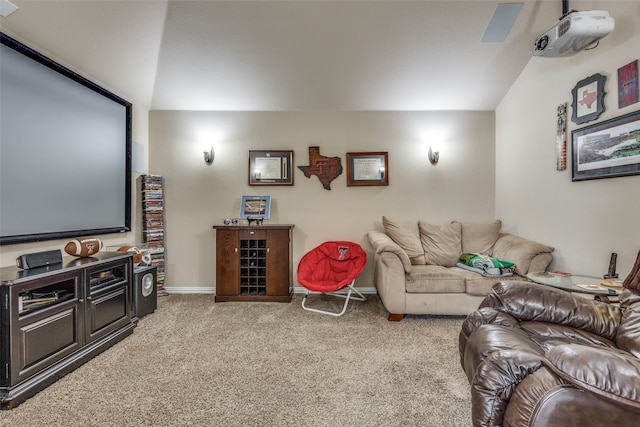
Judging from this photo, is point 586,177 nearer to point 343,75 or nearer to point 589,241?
point 589,241

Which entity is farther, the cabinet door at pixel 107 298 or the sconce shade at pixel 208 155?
the sconce shade at pixel 208 155

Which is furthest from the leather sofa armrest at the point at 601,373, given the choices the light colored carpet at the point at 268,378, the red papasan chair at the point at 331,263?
the red papasan chair at the point at 331,263

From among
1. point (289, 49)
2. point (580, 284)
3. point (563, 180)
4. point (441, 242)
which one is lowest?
point (580, 284)

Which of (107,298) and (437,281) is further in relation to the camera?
(437,281)

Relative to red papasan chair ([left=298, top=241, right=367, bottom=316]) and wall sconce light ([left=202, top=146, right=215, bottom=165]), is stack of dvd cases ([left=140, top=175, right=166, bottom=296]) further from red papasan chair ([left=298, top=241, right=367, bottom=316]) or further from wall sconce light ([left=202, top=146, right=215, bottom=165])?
red papasan chair ([left=298, top=241, right=367, bottom=316])

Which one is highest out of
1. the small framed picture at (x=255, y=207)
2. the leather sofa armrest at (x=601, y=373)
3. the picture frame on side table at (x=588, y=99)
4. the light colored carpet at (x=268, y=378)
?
the picture frame on side table at (x=588, y=99)

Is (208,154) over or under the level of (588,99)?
under

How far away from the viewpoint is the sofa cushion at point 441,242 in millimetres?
3467

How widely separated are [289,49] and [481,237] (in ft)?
9.94

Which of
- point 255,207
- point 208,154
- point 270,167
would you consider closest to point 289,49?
point 270,167

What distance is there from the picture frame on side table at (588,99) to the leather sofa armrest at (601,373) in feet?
8.28

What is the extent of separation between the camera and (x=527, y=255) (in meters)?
2.91

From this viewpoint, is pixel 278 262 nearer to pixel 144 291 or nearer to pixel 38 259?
pixel 144 291

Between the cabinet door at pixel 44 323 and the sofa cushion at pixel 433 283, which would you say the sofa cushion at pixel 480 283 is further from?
the cabinet door at pixel 44 323
